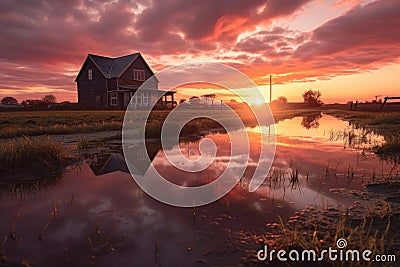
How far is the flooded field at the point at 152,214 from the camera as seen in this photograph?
2.50m

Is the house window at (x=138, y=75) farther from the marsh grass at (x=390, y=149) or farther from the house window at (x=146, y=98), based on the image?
the marsh grass at (x=390, y=149)

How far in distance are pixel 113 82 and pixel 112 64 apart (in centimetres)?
557

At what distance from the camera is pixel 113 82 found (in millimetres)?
33562

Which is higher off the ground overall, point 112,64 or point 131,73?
point 112,64

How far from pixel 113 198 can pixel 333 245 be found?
330 centimetres

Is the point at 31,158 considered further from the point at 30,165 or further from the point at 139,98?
the point at 139,98

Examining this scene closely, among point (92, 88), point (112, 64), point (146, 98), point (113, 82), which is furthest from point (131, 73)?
point (92, 88)

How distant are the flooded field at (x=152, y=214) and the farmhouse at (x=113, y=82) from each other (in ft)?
97.8

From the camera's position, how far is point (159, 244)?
2.70m

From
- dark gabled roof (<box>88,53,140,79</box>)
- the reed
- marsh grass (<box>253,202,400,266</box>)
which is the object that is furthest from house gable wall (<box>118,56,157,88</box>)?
marsh grass (<box>253,202,400,266</box>)

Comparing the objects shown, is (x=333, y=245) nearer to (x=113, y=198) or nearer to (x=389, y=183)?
(x=389, y=183)

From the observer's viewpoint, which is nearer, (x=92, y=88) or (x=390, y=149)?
(x=390, y=149)

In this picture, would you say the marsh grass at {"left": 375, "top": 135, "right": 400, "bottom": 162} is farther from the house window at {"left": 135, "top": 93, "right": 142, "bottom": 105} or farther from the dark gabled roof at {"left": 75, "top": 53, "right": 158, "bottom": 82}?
the house window at {"left": 135, "top": 93, "right": 142, "bottom": 105}

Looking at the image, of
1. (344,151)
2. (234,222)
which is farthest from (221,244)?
(344,151)
